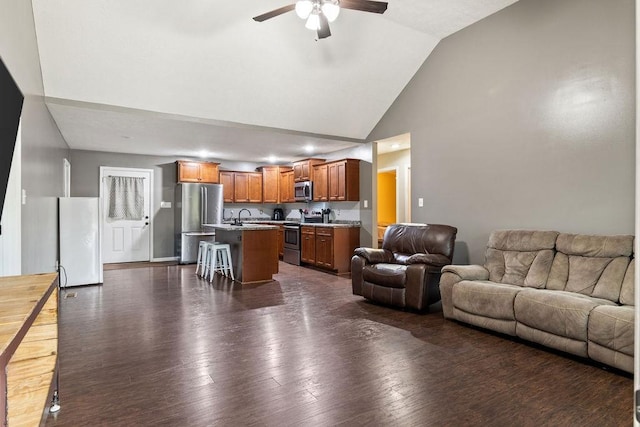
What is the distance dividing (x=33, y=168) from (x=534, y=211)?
205 inches

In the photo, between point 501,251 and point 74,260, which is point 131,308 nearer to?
point 74,260

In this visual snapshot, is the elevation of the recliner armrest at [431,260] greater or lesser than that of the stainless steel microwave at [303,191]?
lesser

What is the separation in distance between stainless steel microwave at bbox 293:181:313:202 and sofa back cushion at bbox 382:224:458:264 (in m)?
2.99

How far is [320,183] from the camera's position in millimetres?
7375

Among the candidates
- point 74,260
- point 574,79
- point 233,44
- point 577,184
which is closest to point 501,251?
point 577,184

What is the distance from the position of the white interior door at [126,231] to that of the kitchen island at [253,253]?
3.13 m

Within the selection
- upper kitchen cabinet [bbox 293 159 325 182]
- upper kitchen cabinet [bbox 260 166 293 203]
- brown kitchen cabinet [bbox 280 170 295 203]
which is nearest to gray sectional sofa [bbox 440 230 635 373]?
upper kitchen cabinet [bbox 293 159 325 182]

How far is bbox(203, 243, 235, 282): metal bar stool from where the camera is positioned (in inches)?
221

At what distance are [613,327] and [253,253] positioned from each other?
4352mm

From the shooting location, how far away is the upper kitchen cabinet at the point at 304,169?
25.0 ft

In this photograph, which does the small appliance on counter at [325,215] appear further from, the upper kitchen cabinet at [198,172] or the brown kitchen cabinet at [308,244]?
the upper kitchen cabinet at [198,172]

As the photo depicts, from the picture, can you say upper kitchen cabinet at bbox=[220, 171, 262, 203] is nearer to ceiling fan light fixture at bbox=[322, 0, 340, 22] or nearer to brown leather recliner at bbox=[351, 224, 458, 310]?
brown leather recliner at bbox=[351, 224, 458, 310]

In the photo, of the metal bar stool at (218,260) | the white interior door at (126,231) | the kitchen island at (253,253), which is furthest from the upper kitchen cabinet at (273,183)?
the kitchen island at (253,253)

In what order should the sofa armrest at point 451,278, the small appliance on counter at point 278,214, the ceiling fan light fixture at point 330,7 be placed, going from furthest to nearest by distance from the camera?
the small appliance on counter at point 278,214 < the sofa armrest at point 451,278 < the ceiling fan light fixture at point 330,7
